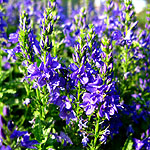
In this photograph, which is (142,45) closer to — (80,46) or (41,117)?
(80,46)

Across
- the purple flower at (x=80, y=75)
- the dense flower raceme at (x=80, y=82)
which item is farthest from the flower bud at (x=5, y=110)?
the purple flower at (x=80, y=75)

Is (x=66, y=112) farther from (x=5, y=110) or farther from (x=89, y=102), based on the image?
(x=5, y=110)

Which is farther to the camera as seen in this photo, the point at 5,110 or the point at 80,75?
the point at 80,75

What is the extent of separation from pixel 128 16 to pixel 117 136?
211 cm

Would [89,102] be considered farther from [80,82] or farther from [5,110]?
[5,110]

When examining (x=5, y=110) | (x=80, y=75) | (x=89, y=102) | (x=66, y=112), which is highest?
(x=80, y=75)

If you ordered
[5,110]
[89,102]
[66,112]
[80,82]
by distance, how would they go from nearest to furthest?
[5,110]
[89,102]
[80,82]
[66,112]

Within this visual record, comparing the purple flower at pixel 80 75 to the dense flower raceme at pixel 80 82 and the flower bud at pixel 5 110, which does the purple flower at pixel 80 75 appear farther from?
the flower bud at pixel 5 110

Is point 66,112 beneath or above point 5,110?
beneath

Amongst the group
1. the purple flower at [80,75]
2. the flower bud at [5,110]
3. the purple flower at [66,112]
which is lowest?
the purple flower at [66,112]

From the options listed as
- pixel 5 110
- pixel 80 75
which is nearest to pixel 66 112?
pixel 80 75

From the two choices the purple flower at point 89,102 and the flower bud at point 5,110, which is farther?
the purple flower at point 89,102

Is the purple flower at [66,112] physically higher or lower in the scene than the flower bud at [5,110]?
lower

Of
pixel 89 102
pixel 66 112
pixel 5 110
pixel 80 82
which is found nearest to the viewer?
pixel 5 110
